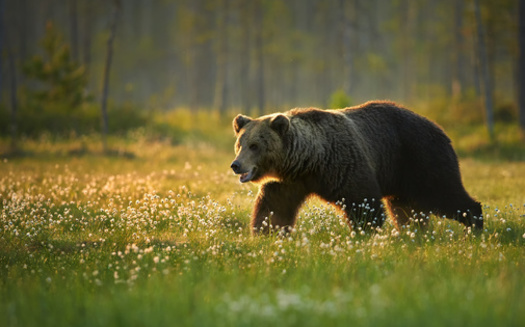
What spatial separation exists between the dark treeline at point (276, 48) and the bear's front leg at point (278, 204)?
14.9 m

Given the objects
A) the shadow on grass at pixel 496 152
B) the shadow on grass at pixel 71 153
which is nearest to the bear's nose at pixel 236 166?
the shadow on grass at pixel 71 153

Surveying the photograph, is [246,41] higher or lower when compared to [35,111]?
higher

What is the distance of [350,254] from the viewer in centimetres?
532

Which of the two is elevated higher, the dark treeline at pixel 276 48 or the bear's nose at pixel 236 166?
the dark treeline at pixel 276 48

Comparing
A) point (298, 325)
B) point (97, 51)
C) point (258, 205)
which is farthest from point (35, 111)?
point (97, 51)

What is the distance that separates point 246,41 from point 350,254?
34.8 meters

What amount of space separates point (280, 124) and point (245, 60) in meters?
33.2

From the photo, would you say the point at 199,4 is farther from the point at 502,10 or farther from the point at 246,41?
the point at 502,10

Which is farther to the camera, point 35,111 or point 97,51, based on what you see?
point 97,51

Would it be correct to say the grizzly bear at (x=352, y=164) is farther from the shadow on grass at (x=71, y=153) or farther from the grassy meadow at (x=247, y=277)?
the shadow on grass at (x=71, y=153)

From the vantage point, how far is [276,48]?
4384cm

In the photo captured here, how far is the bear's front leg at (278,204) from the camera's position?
669 centimetres

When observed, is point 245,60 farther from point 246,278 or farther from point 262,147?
point 246,278

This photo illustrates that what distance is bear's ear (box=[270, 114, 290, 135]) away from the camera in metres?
6.32
